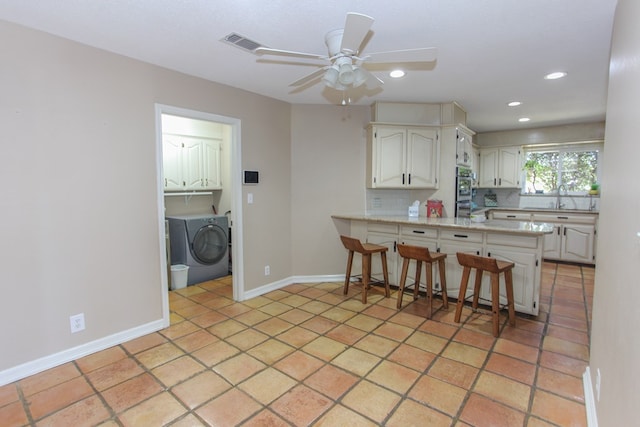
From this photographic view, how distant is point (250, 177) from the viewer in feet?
12.2

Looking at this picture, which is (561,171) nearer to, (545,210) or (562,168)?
(562,168)

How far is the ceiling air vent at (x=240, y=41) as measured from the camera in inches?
88.2

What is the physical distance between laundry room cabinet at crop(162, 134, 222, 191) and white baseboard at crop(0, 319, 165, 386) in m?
2.05

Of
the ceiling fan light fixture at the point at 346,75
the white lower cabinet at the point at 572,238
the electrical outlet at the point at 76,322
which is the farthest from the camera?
the white lower cabinet at the point at 572,238

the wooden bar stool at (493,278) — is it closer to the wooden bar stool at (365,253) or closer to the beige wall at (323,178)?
the wooden bar stool at (365,253)

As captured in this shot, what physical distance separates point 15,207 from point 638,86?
3.41 meters

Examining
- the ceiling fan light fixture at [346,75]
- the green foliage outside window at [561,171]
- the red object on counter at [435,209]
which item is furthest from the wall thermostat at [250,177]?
the green foliage outside window at [561,171]

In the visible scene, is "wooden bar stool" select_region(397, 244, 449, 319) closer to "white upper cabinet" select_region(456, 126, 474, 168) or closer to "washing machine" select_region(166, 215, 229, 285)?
"white upper cabinet" select_region(456, 126, 474, 168)

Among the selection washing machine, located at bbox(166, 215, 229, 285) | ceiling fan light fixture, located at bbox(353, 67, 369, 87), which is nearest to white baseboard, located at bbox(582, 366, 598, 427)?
ceiling fan light fixture, located at bbox(353, 67, 369, 87)

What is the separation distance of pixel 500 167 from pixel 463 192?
2244 mm

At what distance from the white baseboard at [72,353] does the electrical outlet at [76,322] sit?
14 cm

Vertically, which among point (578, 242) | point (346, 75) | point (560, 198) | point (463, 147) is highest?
point (346, 75)

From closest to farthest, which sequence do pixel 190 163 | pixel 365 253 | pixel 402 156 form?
pixel 365 253, pixel 402 156, pixel 190 163

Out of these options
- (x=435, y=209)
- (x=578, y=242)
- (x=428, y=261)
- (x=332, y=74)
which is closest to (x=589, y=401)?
(x=428, y=261)
